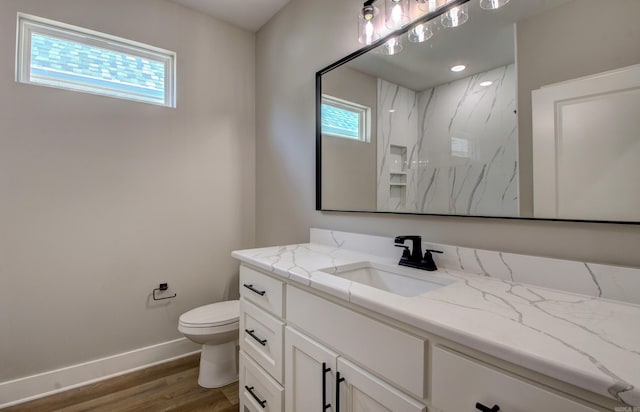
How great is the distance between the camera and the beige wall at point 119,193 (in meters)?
1.74

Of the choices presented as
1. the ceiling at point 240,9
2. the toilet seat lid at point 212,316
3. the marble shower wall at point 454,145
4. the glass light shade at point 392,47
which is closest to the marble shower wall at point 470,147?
the marble shower wall at point 454,145

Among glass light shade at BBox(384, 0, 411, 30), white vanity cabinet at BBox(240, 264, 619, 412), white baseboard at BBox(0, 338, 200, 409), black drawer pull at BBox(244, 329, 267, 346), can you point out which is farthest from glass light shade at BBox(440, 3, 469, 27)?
white baseboard at BBox(0, 338, 200, 409)

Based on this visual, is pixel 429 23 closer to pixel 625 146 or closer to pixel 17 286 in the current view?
pixel 625 146

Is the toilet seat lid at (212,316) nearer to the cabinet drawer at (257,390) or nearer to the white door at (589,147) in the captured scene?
the cabinet drawer at (257,390)

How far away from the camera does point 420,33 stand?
136 cm

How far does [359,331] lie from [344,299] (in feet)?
0.33

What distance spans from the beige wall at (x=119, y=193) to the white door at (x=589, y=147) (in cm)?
216

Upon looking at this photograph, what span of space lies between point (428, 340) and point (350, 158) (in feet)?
4.03

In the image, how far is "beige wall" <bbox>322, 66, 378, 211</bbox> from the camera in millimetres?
1620

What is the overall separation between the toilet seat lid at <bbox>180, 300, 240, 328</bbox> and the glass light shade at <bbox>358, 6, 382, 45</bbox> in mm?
1847

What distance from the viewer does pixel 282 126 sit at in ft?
7.63

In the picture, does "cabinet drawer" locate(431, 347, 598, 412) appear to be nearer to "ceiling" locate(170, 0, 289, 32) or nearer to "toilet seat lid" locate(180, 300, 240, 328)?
"toilet seat lid" locate(180, 300, 240, 328)

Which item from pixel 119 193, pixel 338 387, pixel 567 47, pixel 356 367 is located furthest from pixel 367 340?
pixel 119 193

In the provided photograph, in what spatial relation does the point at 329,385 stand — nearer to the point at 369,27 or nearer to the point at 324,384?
the point at 324,384
